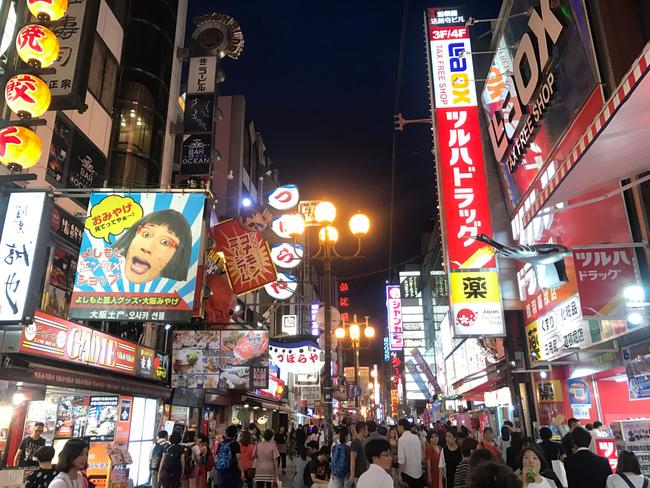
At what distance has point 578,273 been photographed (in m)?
9.20

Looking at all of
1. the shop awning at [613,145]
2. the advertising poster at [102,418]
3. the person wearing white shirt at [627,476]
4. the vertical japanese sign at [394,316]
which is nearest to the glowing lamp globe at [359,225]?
the shop awning at [613,145]

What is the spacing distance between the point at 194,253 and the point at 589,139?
762 cm

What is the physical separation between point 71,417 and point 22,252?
7342 millimetres

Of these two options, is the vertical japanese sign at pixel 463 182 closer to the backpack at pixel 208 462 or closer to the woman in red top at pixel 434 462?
the woman in red top at pixel 434 462

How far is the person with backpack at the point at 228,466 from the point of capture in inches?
432

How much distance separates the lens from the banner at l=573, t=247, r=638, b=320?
8828 mm

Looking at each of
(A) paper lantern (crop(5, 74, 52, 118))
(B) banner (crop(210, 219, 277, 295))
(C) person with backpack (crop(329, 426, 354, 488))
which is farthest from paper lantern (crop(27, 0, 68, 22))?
(B) banner (crop(210, 219, 277, 295))

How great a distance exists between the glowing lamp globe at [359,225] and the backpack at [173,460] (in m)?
7.66

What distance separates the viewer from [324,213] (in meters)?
15.6

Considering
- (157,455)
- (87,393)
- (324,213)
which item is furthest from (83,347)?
(324,213)

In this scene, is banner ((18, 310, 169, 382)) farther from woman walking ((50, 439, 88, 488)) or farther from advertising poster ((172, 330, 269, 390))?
woman walking ((50, 439, 88, 488))

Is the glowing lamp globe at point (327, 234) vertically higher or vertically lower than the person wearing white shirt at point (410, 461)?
higher

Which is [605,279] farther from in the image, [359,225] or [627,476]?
[359,225]

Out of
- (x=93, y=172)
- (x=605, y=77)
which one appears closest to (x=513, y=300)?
(x=605, y=77)
